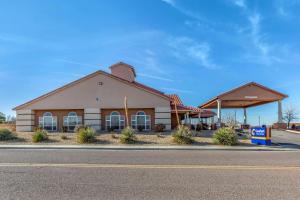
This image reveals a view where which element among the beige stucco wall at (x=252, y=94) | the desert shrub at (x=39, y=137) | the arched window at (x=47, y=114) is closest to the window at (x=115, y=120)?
the arched window at (x=47, y=114)

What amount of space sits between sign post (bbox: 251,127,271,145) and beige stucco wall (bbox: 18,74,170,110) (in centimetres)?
1057

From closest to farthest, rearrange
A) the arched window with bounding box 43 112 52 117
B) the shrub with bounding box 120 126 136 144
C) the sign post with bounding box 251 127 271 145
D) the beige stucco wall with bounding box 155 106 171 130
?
the sign post with bounding box 251 127 271 145 → the shrub with bounding box 120 126 136 144 → the beige stucco wall with bounding box 155 106 171 130 → the arched window with bounding box 43 112 52 117

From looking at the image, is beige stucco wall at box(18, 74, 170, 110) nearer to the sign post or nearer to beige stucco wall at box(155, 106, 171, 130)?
beige stucco wall at box(155, 106, 171, 130)

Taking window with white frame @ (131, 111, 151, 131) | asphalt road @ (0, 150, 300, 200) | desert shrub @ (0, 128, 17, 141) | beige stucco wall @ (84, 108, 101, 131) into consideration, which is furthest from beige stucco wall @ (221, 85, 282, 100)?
asphalt road @ (0, 150, 300, 200)

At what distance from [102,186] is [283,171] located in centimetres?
607

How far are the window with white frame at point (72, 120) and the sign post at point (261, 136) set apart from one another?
699 inches

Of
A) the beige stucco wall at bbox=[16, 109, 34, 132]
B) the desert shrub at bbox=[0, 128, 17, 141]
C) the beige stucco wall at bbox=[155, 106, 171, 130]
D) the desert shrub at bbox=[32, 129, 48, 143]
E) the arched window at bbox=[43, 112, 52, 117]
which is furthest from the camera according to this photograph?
the arched window at bbox=[43, 112, 52, 117]

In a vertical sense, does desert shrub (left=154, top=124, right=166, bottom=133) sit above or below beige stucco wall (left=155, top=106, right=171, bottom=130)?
below

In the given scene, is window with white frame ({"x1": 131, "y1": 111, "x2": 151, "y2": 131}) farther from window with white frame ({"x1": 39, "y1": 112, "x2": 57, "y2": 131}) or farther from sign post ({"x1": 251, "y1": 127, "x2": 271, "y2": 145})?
sign post ({"x1": 251, "y1": 127, "x2": 271, "y2": 145})

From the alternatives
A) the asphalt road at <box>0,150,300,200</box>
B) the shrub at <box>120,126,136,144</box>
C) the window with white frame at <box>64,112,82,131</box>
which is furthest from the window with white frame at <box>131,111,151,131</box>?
the asphalt road at <box>0,150,300,200</box>

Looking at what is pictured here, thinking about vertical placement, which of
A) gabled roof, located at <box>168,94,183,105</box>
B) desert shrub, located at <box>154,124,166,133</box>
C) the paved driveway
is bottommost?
the paved driveway

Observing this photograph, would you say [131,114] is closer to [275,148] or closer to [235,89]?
[235,89]

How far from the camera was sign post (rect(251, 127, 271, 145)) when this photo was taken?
21.2 meters

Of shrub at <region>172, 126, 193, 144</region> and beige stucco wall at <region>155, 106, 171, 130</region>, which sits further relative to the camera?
beige stucco wall at <region>155, 106, 171, 130</region>
